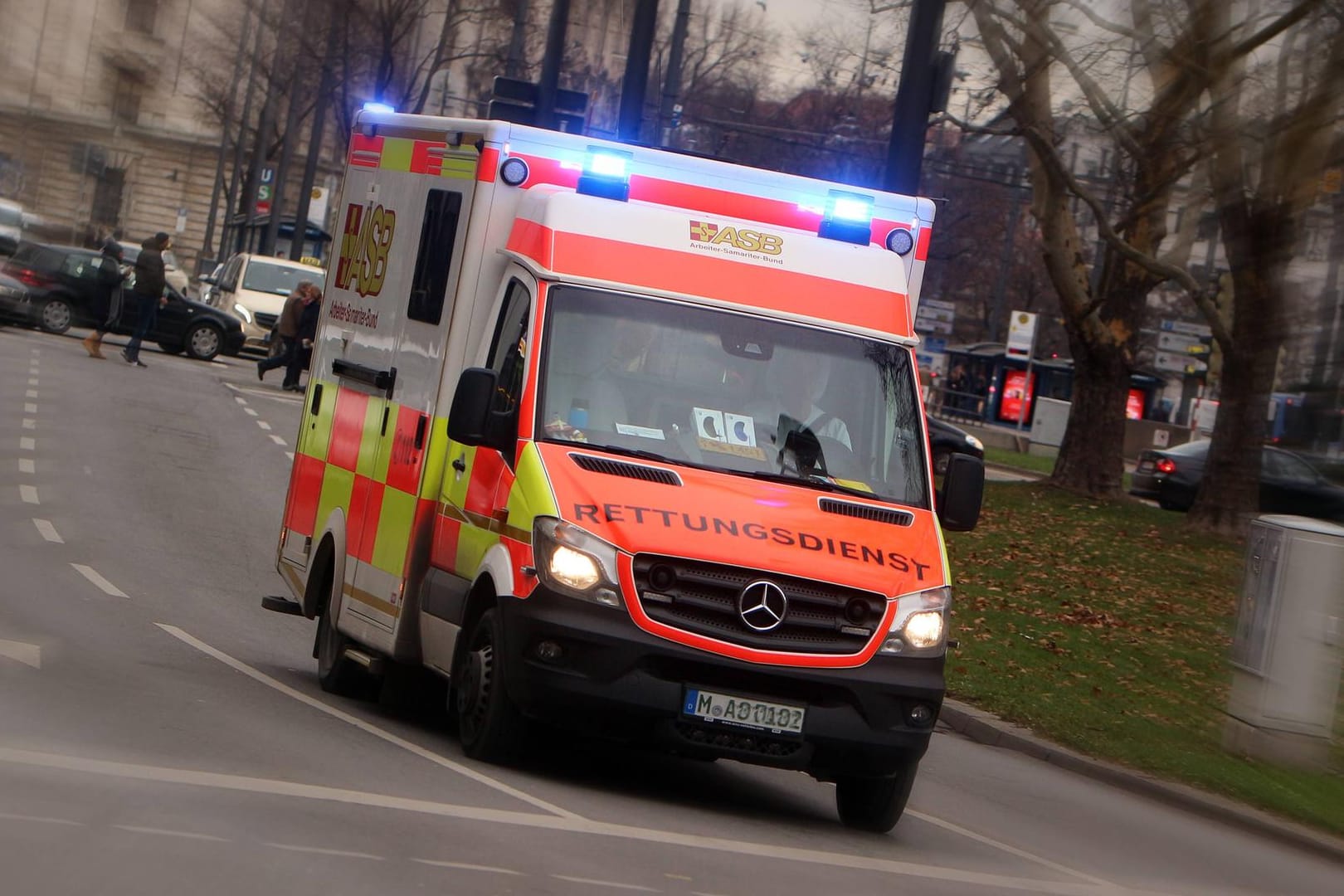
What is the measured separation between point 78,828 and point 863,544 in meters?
3.40

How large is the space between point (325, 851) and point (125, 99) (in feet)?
13.5

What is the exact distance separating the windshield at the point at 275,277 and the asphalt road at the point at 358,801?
27.9 m

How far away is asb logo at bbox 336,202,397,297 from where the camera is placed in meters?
9.97

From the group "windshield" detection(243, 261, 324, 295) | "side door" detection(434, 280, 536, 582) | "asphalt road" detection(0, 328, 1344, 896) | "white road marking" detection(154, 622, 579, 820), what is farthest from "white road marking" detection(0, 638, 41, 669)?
"windshield" detection(243, 261, 324, 295)

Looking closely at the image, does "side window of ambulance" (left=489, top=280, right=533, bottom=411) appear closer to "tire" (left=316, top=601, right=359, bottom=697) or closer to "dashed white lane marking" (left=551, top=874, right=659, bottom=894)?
"tire" (left=316, top=601, right=359, bottom=697)

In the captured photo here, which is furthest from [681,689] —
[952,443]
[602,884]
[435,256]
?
[952,443]

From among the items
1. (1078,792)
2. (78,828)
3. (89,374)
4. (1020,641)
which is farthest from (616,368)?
(89,374)

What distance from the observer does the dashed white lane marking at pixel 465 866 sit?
18.4 feet

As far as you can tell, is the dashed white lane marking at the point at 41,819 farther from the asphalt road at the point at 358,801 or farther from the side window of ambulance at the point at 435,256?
the side window of ambulance at the point at 435,256

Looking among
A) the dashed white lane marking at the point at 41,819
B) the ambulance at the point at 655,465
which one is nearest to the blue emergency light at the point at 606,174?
the ambulance at the point at 655,465

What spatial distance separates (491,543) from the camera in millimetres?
7766

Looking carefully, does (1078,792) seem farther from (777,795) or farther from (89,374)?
(89,374)

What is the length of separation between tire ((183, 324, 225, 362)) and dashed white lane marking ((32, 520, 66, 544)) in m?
22.5

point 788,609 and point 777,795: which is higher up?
point 788,609
